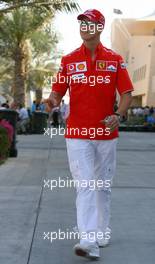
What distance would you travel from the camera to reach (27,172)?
1135cm

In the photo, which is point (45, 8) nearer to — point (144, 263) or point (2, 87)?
point (144, 263)

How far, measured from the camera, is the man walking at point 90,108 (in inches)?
195

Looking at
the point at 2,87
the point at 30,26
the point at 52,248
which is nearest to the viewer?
the point at 52,248

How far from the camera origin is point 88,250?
195 inches

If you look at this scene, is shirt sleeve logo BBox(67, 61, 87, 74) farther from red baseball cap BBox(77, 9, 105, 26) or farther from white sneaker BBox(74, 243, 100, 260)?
white sneaker BBox(74, 243, 100, 260)

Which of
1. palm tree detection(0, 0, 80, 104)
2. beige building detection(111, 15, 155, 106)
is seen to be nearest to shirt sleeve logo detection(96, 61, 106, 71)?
palm tree detection(0, 0, 80, 104)

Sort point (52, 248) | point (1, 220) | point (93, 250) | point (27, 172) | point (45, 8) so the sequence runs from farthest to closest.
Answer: point (45, 8), point (27, 172), point (1, 220), point (52, 248), point (93, 250)

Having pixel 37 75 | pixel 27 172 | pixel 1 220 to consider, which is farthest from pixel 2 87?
pixel 1 220

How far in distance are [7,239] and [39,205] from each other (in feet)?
5.80

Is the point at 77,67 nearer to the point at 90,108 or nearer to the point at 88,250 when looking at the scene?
the point at 90,108

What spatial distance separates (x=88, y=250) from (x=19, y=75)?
85.3ft

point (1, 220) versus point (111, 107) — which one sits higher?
point (111, 107)

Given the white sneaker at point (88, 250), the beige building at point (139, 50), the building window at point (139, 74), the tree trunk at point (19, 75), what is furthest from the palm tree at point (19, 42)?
the building window at point (139, 74)

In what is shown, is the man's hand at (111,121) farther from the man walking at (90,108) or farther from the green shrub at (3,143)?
the green shrub at (3,143)
